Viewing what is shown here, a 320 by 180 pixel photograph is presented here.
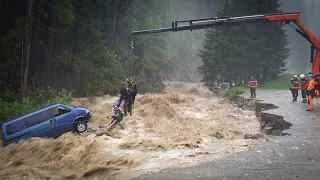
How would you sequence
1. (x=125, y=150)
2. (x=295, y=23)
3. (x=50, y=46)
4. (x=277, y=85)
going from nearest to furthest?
(x=125, y=150)
(x=295, y=23)
(x=50, y=46)
(x=277, y=85)

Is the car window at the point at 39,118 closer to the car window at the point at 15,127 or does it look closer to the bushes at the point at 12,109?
the car window at the point at 15,127

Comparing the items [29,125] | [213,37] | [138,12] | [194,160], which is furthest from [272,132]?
[138,12]

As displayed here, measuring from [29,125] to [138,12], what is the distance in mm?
37082

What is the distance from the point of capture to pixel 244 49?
39344mm

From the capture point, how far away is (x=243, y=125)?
16609 millimetres

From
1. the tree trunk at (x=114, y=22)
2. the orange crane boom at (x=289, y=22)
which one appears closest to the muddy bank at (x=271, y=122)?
the orange crane boom at (x=289, y=22)

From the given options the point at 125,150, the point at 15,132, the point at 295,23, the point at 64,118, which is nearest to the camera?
the point at 125,150

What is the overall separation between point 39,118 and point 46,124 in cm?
41

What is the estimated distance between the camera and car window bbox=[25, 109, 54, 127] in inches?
534

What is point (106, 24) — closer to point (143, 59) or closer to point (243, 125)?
point (143, 59)

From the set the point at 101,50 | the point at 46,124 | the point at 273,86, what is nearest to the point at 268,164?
the point at 46,124

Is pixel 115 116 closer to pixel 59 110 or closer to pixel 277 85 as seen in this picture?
pixel 59 110

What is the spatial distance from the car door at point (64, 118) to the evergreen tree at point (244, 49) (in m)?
25.3

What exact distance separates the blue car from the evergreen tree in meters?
25.0
